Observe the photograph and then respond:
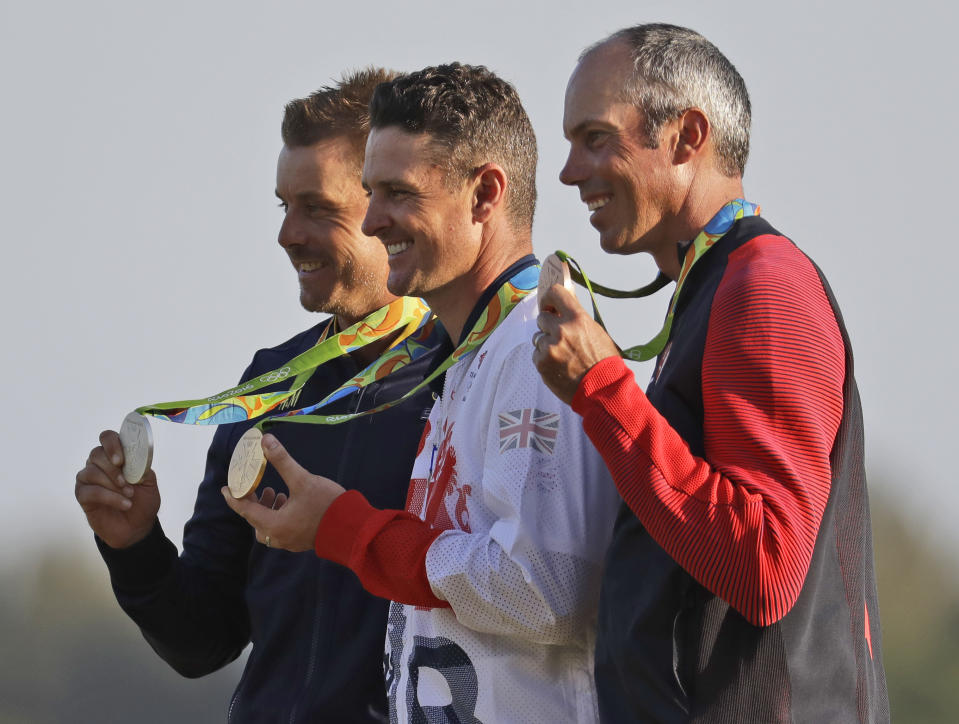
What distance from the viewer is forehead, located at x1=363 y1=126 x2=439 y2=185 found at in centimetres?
449

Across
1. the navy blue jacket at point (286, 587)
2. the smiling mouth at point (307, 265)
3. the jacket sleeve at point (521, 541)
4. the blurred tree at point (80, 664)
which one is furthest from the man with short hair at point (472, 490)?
the blurred tree at point (80, 664)

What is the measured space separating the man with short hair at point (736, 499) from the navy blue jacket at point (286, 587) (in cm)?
144

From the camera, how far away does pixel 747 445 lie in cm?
315

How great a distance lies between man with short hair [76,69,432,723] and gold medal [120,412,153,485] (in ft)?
0.17

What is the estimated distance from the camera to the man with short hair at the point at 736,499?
123 inches

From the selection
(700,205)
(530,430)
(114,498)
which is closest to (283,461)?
(530,430)

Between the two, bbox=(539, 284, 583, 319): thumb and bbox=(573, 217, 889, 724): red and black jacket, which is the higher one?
bbox=(539, 284, 583, 319): thumb

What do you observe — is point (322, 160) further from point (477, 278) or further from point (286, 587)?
point (286, 587)

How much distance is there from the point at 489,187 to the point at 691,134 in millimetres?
832

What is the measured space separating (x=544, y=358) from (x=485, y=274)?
1.17m

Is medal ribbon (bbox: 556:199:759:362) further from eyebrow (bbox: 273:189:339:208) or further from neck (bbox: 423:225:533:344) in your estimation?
eyebrow (bbox: 273:189:339:208)

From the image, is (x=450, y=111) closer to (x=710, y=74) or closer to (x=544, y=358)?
(x=710, y=74)

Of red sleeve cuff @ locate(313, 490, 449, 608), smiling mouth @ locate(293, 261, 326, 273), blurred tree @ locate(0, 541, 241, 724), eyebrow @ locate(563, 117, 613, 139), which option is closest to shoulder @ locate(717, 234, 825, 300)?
eyebrow @ locate(563, 117, 613, 139)

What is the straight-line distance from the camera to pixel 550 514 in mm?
3742
